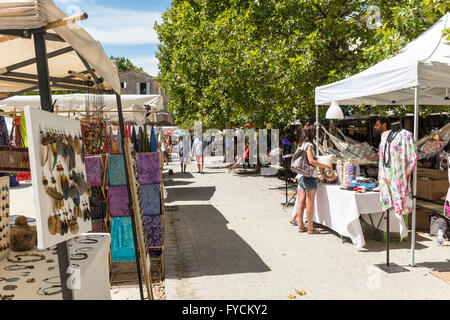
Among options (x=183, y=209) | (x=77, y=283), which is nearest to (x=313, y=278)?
(x=77, y=283)

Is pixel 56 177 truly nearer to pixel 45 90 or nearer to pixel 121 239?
pixel 45 90

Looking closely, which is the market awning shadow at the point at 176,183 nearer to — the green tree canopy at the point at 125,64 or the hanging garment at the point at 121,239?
the hanging garment at the point at 121,239

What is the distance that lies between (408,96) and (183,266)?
6950 mm

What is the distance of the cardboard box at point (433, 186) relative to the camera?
297 inches

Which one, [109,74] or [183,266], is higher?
[109,74]

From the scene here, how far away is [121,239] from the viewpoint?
201 inches

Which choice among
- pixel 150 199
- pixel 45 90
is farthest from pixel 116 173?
pixel 45 90

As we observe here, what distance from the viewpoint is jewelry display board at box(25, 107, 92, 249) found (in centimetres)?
193

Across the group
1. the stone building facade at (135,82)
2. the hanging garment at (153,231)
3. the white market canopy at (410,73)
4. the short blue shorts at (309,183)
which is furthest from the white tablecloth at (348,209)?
the stone building facade at (135,82)

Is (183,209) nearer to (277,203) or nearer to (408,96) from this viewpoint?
(277,203)

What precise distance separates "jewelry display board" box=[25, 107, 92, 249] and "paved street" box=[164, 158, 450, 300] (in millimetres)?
2534

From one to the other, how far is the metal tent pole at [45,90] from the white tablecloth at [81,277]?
144mm

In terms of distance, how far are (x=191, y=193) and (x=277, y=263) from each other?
23.8 feet

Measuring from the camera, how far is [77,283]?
88.9 inches
